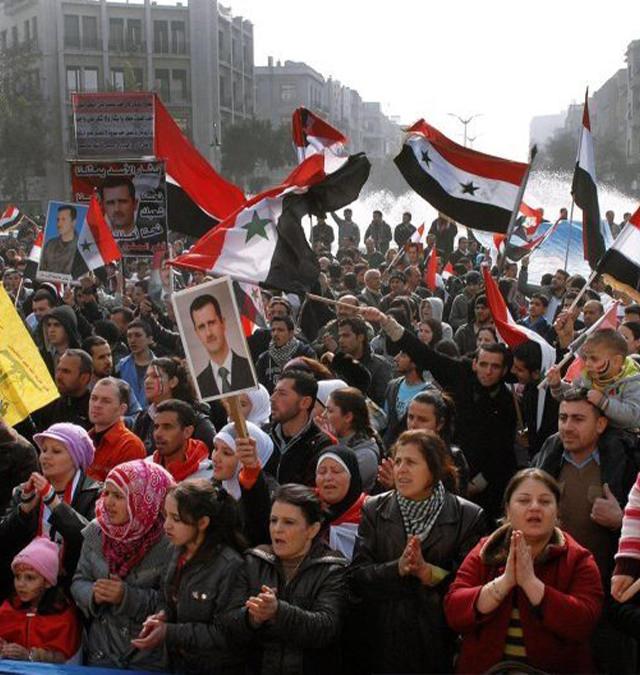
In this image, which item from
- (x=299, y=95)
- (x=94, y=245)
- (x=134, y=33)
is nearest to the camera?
(x=94, y=245)

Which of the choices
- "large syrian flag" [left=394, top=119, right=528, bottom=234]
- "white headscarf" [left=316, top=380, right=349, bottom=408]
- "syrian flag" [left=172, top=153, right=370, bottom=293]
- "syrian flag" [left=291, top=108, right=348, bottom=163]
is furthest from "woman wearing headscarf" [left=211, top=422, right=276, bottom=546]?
"syrian flag" [left=291, top=108, right=348, bottom=163]

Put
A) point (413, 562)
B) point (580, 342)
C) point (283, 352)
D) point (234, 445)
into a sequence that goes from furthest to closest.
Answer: point (283, 352)
point (580, 342)
point (234, 445)
point (413, 562)

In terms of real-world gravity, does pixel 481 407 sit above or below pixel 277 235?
below

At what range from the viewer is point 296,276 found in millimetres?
6832

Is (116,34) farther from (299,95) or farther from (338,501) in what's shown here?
(338,501)

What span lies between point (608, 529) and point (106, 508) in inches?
84.6

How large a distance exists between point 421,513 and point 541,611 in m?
0.69

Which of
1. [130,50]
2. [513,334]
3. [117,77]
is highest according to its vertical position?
[130,50]

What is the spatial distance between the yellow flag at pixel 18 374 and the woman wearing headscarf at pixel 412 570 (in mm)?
2131

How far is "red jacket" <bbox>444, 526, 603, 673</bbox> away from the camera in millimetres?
3578

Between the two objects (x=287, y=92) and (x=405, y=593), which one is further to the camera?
(x=287, y=92)

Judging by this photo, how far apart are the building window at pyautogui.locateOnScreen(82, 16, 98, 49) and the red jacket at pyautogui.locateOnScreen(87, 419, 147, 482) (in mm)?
68587

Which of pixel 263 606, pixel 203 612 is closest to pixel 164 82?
pixel 203 612

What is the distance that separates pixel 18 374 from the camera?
5516 millimetres
